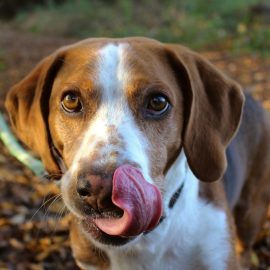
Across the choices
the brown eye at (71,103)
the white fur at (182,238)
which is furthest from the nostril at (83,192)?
the white fur at (182,238)

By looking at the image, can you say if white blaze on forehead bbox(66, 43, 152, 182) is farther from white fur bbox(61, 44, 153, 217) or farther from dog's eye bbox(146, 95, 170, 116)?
dog's eye bbox(146, 95, 170, 116)

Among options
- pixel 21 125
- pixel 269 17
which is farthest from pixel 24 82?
pixel 269 17

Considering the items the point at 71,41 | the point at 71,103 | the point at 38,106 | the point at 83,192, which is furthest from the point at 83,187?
the point at 71,41

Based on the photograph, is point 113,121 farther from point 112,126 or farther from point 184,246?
point 184,246

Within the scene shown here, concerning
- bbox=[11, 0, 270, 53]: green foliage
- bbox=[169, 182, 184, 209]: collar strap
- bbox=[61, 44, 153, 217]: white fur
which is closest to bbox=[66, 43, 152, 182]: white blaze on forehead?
bbox=[61, 44, 153, 217]: white fur

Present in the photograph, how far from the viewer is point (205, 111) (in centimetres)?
300

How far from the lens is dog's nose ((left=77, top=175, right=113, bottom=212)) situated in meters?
2.27

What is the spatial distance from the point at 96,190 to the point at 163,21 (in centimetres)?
1205

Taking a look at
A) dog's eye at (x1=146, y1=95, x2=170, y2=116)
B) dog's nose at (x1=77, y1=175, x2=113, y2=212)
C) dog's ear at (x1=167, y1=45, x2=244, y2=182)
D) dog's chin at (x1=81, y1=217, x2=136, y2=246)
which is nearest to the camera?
dog's nose at (x1=77, y1=175, x2=113, y2=212)

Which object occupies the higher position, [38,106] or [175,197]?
[38,106]

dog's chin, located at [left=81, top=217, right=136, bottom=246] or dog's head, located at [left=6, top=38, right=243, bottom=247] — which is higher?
dog's head, located at [left=6, top=38, right=243, bottom=247]

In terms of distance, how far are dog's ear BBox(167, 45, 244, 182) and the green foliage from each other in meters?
7.81

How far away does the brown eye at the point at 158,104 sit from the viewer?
2760 mm

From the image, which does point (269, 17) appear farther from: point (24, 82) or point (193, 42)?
point (24, 82)
